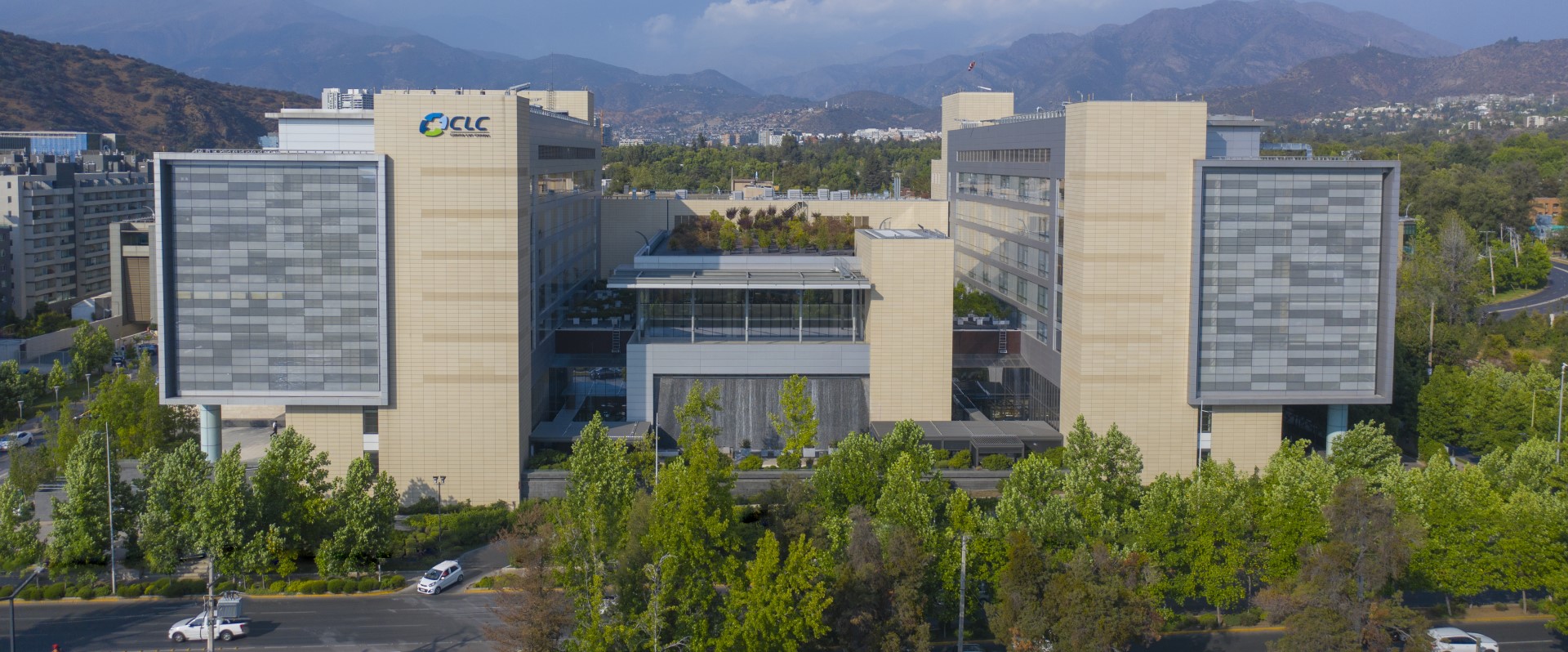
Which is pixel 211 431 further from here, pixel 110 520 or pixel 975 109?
pixel 975 109

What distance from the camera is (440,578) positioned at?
34156mm

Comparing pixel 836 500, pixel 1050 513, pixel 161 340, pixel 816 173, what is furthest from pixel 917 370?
pixel 816 173

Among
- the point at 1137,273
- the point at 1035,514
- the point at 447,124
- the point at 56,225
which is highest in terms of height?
the point at 447,124

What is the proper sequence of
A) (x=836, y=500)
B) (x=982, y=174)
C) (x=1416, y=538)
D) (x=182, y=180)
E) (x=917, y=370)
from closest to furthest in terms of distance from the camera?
(x=1416, y=538)
(x=836, y=500)
(x=182, y=180)
(x=917, y=370)
(x=982, y=174)

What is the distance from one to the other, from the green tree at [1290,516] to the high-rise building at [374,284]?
77.6 ft

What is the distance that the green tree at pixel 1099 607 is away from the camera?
26.0 meters

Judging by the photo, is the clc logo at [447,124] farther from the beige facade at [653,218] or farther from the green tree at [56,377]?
the green tree at [56,377]

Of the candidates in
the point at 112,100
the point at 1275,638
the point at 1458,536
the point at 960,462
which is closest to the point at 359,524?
the point at 960,462

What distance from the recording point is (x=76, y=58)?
175000 mm

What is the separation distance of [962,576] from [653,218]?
1697 inches

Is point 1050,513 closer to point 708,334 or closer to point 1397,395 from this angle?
point 708,334

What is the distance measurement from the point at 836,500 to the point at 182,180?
23.7 metres

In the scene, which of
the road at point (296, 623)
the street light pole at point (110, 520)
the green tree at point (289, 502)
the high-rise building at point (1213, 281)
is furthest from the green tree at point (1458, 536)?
the street light pole at point (110, 520)

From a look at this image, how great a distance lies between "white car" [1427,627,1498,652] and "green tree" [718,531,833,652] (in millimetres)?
15616
